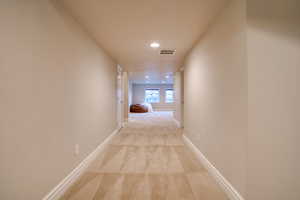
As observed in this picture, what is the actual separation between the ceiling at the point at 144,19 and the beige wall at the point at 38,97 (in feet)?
0.83

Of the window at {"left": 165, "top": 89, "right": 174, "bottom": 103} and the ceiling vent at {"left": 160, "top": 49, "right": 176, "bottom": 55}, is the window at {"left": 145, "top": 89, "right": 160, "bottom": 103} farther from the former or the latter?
the ceiling vent at {"left": 160, "top": 49, "right": 176, "bottom": 55}

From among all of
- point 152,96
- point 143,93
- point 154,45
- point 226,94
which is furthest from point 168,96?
point 226,94

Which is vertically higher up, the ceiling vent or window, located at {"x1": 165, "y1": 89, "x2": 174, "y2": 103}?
the ceiling vent

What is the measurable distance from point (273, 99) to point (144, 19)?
1724 mm

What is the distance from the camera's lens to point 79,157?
2.01 m

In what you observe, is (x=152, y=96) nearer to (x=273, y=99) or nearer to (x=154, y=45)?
(x=154, y=45)

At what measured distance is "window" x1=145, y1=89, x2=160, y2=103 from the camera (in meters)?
12.2

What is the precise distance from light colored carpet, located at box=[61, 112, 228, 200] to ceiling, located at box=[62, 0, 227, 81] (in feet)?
6.80

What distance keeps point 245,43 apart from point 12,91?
1879mm

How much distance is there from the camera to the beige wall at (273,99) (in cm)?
126

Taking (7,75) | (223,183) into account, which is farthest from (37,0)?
(223,183)

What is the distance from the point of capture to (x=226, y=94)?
5.33 ft

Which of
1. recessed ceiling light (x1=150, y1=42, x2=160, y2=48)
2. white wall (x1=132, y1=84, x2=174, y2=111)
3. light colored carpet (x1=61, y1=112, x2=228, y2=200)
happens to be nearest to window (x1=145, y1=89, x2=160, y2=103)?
white wall (x1=132, y1=84, x2=174, y2=111)

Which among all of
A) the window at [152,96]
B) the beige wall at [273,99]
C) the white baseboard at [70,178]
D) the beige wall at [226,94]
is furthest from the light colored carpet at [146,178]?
the window at [152,96]
